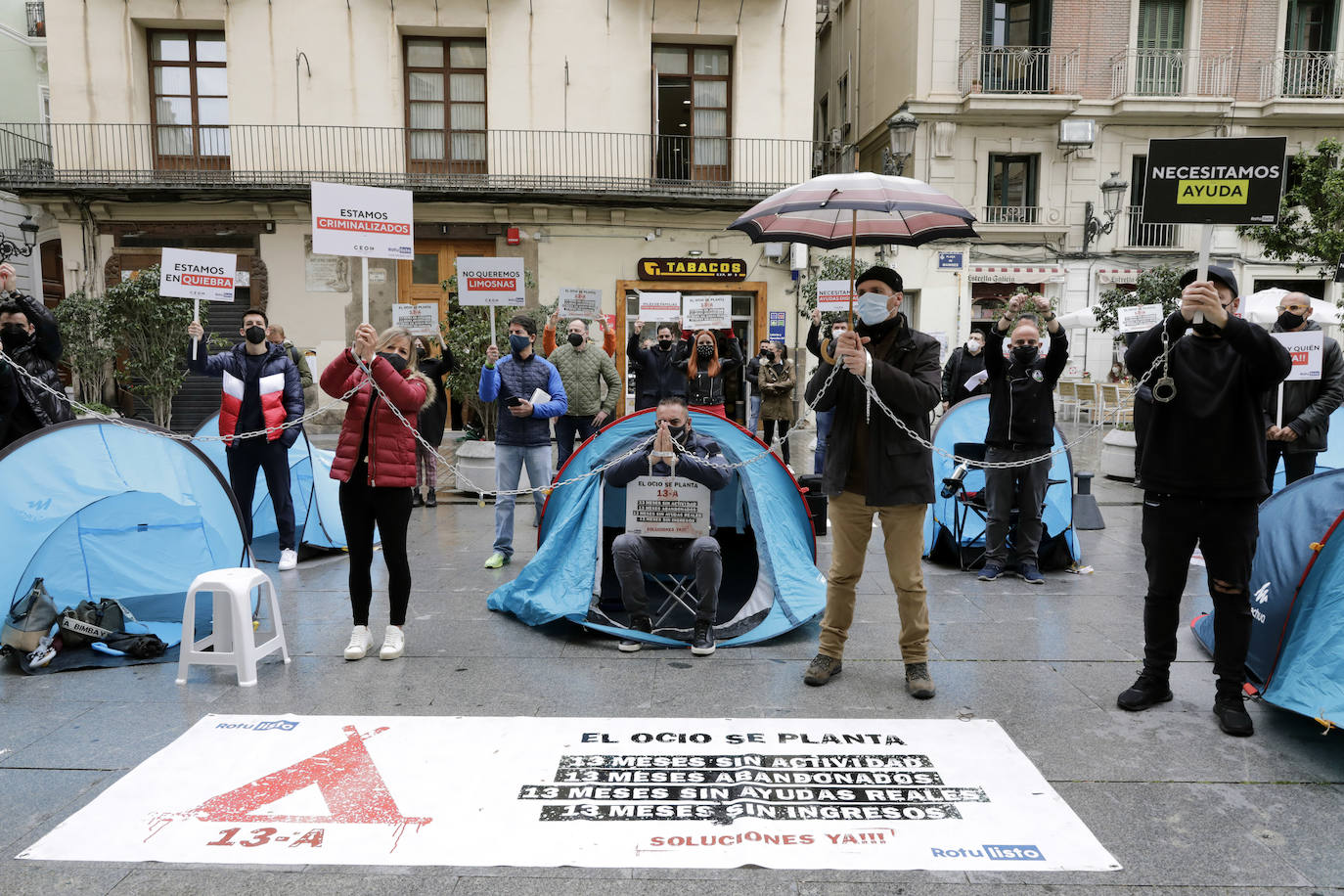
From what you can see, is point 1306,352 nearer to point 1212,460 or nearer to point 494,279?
point 1212,460

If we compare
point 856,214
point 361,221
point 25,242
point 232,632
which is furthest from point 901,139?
point 25,242

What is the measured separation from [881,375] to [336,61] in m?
16.1

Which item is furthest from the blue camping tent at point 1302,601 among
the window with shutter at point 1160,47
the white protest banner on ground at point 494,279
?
the window with shutter at point 1160,47

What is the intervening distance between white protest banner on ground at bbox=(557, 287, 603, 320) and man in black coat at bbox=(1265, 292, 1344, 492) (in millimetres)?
6512

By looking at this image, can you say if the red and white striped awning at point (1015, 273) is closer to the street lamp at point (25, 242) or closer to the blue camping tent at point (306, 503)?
the blue camping tent at point (306, 503)

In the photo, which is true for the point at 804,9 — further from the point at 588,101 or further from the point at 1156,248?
the point at 1156,248

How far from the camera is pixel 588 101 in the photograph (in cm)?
1738

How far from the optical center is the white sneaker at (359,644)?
4949 millimetres

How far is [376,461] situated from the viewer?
→ 4.84m

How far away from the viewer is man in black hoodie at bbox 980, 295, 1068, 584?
21.3ft

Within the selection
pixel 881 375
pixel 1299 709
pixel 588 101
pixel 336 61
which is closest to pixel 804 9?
pixel 588 101

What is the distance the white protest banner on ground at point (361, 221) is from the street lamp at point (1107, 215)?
1871cm

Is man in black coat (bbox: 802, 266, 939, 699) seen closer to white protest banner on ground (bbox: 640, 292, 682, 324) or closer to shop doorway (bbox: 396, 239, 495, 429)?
white protest banner on ground (bbox: 640, 292, 682, 324)

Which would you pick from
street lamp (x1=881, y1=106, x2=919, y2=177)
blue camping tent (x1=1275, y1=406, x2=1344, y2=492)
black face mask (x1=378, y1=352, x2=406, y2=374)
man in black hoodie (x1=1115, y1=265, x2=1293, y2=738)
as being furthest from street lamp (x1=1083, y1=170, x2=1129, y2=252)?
black face mask (x1=378, y1=352, x2=406, y2=374)
